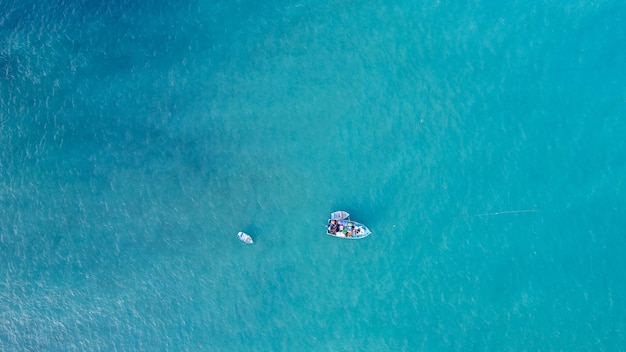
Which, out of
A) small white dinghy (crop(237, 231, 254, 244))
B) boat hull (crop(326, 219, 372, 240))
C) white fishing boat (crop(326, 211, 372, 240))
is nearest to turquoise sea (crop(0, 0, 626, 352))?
small white dinghy (crop(237, 231, 254, 244))

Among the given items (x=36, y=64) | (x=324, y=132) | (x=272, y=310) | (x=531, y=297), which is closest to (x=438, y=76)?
(x=324, y=132)

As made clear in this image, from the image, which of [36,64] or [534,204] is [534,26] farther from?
[36,64]

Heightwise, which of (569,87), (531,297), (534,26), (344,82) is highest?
(534,26)

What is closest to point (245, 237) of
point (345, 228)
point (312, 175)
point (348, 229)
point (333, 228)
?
point (333, 228)

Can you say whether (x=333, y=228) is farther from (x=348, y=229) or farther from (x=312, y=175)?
(x=312, y=175)

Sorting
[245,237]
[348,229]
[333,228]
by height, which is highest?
[348,229]

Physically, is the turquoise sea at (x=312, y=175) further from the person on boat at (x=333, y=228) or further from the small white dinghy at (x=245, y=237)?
the person on boat at (x=333, y=228)

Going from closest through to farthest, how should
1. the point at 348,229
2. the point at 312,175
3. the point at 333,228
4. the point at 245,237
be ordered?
1. the point at 348,229
2. the point at 333,228
3. the point at 245,237
4. the point at 312,175

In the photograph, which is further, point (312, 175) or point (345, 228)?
point (312, 175)
